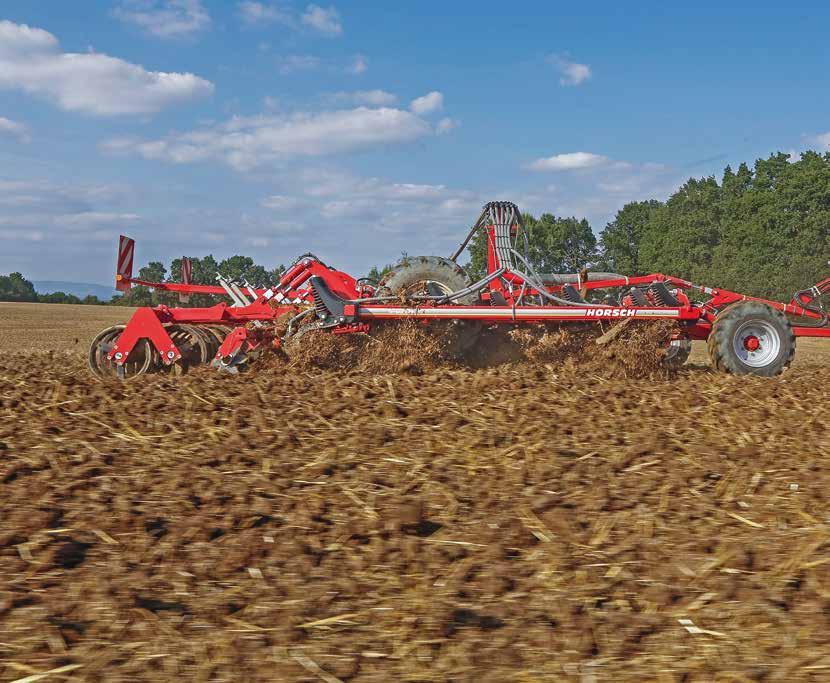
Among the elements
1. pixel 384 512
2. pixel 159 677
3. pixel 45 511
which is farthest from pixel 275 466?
pixel 159 677

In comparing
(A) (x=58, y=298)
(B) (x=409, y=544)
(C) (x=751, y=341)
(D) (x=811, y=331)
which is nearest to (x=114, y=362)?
(B) (x=409, y=544)

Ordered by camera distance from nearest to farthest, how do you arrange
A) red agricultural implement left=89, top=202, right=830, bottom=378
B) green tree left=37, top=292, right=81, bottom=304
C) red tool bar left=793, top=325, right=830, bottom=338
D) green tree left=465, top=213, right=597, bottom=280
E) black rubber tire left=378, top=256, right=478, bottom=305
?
red agricultural implement left=89, top=202, right=830, bottom=378, black rubber tire left=378, top=256, right=478, bottom=305, red tool bar left=793, top=325, right=830, bottom=338, green tree left=37, top=292, right=81, bottom=304, green tree left=465, top=213, right=597, bottom=280

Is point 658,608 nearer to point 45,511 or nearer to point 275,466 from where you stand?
point 275,466

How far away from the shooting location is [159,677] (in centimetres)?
220

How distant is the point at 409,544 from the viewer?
10.5 feet

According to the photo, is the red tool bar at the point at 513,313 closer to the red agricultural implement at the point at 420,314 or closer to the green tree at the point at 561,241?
the red agricultural implement at the point at 420,314

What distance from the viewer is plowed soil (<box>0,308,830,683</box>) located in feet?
7.78

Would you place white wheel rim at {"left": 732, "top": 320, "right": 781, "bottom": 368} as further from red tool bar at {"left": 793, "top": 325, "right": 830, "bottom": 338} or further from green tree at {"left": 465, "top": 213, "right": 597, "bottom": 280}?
green tree at {"left": 465, "top": 213, "right": 597, "bottom": 280}

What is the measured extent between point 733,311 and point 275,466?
21.2 feet

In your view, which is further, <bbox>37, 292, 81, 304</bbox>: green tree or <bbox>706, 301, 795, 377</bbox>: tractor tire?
<bbox>37, 292, 81, 304</bbox>: green tree

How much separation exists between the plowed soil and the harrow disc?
306 cm

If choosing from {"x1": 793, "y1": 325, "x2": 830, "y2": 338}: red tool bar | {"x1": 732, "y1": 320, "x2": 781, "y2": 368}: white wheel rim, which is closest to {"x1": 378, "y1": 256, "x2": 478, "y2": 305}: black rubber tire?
{"x1": 732, "y1": 320, "x2": 781, "y2": 368}: white wheel rim

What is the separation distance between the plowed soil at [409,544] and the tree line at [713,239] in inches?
1398

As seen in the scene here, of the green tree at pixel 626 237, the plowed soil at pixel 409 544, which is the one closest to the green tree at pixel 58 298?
the green tree at pixel 626 237
